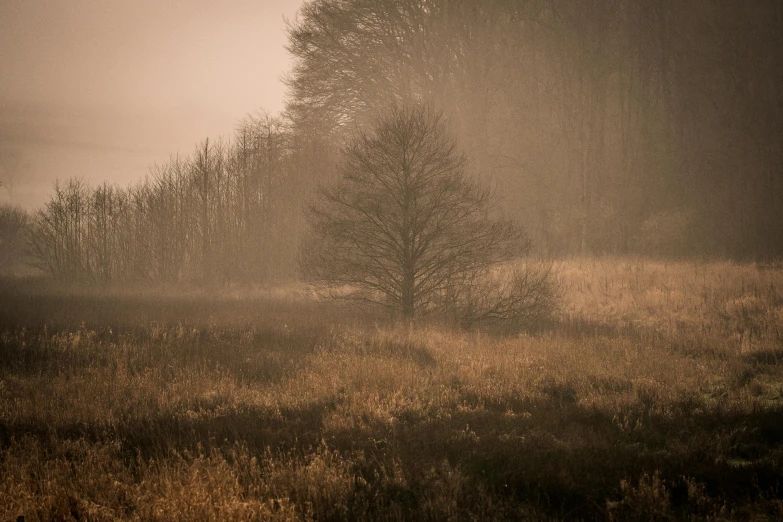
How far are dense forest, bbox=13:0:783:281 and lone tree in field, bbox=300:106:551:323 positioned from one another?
11950mm

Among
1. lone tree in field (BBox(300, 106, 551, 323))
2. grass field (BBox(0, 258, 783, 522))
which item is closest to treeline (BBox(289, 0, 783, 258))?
lone tree in field (BBox(300, 106, 551, 323))

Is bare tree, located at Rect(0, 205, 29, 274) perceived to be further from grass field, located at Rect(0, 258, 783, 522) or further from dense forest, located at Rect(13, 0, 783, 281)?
grass field, located at Rect(0, 258, 783, 522)

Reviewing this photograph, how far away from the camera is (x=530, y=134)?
1209 inches

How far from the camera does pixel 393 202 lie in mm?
12867

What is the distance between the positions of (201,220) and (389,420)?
2276 cm

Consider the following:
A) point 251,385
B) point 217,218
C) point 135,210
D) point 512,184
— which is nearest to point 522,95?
point 512,184

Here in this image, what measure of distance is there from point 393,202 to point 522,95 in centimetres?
2181

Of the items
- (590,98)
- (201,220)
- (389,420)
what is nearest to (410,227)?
(389,420)

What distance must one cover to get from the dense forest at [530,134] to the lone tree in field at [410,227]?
1195 cm

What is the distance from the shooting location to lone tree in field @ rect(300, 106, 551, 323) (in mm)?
12734

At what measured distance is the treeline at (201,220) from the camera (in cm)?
2534

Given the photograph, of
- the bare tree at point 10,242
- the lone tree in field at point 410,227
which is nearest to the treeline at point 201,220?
the lone tree in field at point 410,227

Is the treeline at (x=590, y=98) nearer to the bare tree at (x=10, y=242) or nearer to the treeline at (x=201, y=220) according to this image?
the treeline at (x=201, y=220)

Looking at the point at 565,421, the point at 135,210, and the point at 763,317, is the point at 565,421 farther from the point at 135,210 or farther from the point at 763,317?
the point at 135,210
